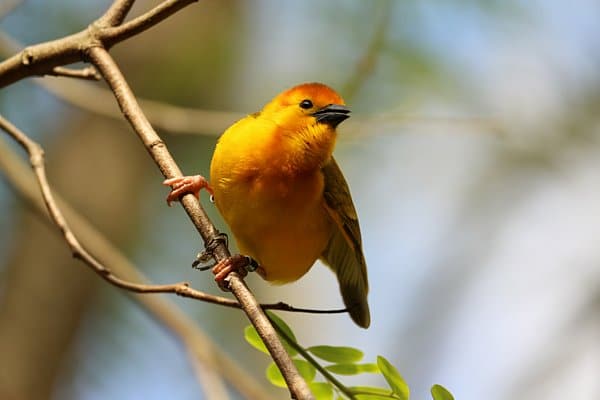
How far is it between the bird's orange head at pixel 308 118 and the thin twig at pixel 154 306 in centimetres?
100

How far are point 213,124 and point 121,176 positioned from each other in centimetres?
226

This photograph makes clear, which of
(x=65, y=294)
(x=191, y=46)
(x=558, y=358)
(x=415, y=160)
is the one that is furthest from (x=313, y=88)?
(x=415, y=160)

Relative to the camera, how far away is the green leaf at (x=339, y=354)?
8.07ft

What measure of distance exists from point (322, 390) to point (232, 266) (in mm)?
432

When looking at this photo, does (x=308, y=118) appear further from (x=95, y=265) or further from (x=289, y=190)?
(x=95, y=265)

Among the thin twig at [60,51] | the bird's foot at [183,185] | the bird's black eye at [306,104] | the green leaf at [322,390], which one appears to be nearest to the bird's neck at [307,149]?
the bird's black eye at [306,104]

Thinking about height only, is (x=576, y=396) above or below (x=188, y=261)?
below

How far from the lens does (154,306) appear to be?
407 cm

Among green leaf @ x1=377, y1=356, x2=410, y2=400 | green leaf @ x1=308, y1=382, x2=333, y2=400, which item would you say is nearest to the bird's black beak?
green leaf @ x1=308, y1=382, x2=333, y2=400

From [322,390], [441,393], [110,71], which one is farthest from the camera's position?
[110,71]

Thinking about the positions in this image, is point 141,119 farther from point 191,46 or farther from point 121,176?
point 191,46

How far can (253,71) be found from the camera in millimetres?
7754

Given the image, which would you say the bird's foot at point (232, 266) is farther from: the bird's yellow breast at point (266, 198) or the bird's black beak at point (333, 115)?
the bird's black beak at point (333, 115)

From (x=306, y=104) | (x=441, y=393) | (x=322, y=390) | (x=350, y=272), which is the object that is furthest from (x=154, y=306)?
(x=441, y=393)
